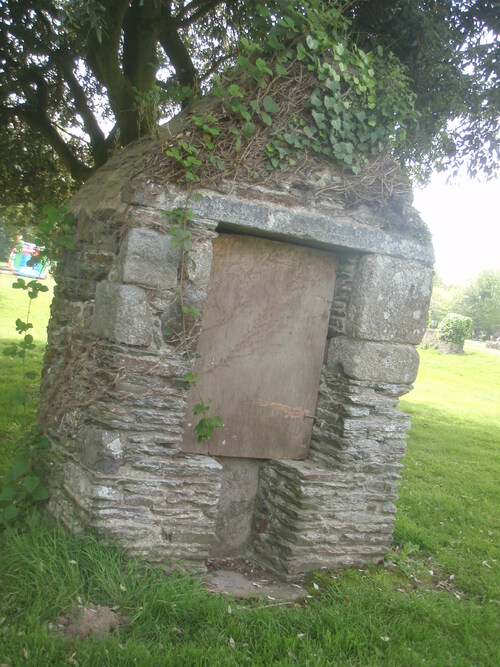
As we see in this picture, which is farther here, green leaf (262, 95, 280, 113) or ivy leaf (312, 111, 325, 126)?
ivy leaf (312, 111, 325, 126)

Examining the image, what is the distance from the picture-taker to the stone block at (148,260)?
372 centimetres

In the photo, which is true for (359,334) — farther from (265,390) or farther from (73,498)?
(73,498)

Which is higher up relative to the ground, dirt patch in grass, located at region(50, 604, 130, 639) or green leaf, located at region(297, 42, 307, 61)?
green leaf, located at region(297, 42, 307, 61)

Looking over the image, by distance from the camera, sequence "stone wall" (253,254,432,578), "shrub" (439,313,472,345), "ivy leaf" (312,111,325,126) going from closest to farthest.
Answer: "ivy leaf" (312,111,325,126), "stone wall" (253,254,432,578), "shrub" (439,313,472,345)

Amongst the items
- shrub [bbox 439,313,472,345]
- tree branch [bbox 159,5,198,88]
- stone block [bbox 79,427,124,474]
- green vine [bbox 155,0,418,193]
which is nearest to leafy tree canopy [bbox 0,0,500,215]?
tree branch [bbox 159,5,198,88]

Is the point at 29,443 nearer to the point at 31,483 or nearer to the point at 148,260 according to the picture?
the point at 31,483

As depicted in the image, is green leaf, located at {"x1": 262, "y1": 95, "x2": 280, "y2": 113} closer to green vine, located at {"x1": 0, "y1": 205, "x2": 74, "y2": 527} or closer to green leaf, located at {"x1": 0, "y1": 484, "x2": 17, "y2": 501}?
green vine, located at {"x1": 0, "y1": 205, "x2": 74, "y2": 527}

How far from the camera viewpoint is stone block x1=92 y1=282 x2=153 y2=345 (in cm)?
371

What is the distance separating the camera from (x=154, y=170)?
12.4 ft

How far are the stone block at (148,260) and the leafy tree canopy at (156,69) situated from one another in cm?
163

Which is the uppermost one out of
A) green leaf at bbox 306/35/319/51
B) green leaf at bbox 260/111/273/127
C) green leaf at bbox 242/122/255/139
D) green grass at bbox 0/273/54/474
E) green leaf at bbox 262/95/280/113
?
green leaf at bbox 306/35/319/51

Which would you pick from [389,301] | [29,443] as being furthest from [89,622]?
[389,301]

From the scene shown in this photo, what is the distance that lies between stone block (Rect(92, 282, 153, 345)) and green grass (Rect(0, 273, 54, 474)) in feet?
3.08

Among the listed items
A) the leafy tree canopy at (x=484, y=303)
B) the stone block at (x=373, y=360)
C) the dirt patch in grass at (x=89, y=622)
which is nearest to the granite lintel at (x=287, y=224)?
the stone block at (x=373, y=360)
